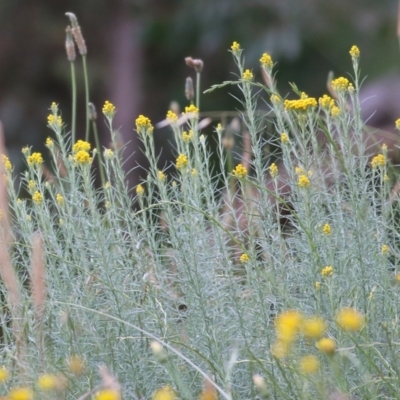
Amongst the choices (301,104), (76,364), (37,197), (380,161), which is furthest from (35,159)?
(380,161)

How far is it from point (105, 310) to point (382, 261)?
0.86 m

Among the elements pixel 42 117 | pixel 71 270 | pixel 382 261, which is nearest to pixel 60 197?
pixel 71 270

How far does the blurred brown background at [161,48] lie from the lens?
1132 cm

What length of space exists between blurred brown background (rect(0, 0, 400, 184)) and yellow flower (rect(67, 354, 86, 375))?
8.12 meters

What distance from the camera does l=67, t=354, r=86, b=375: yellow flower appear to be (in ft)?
7.92

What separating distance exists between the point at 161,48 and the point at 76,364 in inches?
433

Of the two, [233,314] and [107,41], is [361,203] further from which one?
[107,41]

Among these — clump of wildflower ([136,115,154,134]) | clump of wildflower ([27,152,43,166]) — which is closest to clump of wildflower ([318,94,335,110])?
clump of wildflower ([136,115,154,134])

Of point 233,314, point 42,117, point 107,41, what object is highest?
point 107,41

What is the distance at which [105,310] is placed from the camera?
2.82 m

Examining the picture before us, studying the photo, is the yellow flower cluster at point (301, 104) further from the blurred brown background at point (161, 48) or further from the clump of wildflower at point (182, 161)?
the blurred brown background at point (161, 48)

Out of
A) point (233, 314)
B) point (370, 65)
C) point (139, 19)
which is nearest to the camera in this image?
point (233, 314)

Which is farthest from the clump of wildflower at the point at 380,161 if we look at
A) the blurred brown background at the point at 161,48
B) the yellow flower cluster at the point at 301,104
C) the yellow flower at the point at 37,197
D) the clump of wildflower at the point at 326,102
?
the blurred brown background at the point at 161,48

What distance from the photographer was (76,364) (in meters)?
2.40
